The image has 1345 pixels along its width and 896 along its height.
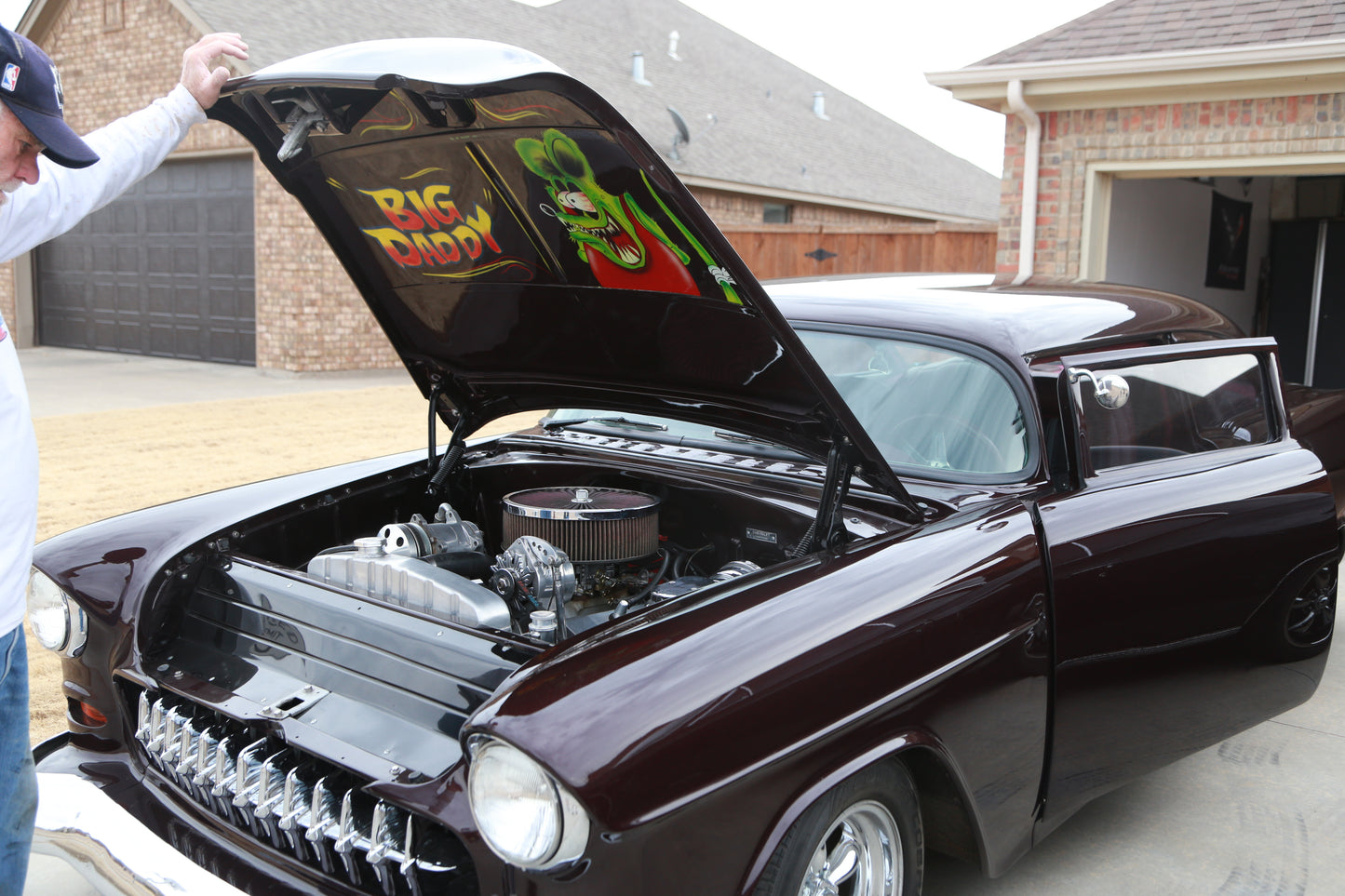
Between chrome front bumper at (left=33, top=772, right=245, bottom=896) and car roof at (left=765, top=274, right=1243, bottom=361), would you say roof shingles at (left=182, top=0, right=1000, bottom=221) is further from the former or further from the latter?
chrome front bumper at (left=33, top=772, right=245, bottom=896)

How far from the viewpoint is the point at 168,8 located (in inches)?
559

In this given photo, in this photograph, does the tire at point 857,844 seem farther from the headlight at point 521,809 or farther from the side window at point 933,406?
the side window at point 933,406

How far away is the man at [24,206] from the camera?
182 centimetres

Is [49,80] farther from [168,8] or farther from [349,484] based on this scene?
[168,8]

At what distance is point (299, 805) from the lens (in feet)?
6.73

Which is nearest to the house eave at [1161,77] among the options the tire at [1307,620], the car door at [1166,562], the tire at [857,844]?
the car door at [1166,562]

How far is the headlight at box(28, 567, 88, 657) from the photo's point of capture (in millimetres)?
2594

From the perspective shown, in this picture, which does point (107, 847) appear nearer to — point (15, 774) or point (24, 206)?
point (15, 774)

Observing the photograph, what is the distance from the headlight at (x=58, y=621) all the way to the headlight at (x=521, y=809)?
134 cm

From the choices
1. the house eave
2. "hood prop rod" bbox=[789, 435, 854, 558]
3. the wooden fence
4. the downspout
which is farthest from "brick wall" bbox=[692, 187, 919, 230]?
"hood prop rod" bbox=[789, 435, 854, 558]

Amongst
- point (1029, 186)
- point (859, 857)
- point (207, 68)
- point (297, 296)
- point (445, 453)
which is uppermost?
point (1029, 186)

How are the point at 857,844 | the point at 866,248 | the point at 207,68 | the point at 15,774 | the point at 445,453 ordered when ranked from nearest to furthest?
the point at 15,774
the point at 857,844
the point at 207,68
the point at 445,453
the point at 866,248

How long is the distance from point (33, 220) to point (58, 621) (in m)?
1.03

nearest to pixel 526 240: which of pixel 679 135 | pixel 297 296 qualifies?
pixel 297 296
